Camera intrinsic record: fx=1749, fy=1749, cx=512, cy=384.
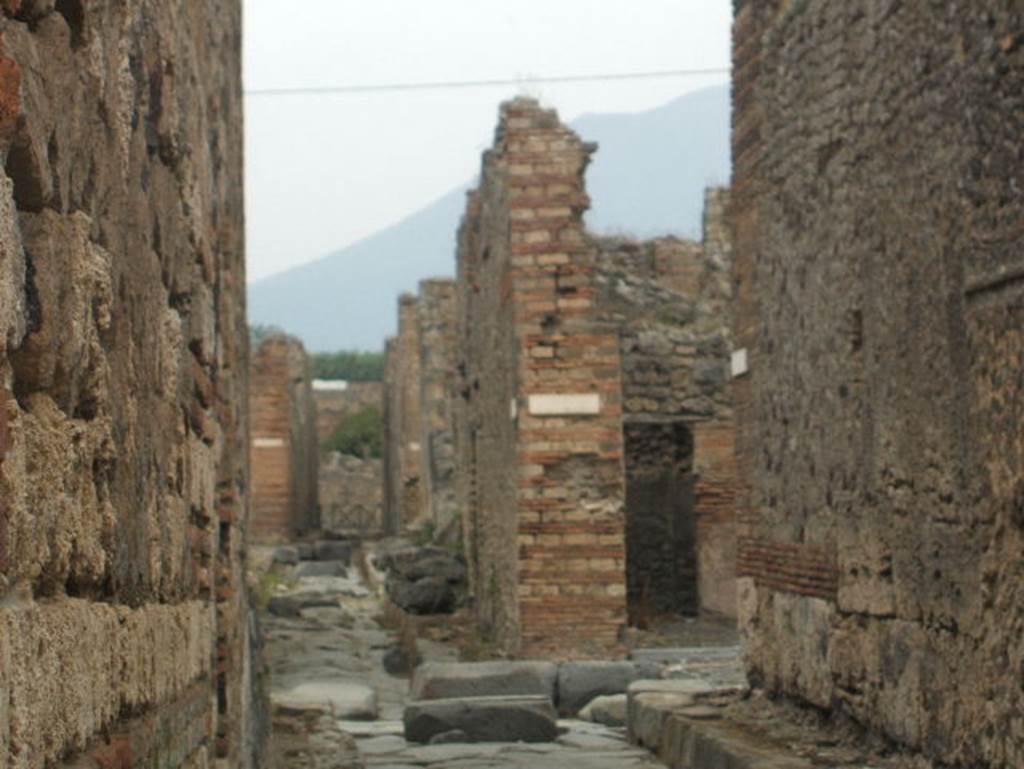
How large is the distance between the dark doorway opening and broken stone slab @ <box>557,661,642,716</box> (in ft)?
20.6

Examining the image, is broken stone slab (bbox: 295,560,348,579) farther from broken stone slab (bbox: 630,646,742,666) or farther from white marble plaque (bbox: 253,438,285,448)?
broken stone slab (bbox: 630,646,742,666)

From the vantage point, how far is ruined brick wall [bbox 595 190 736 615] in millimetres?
16391

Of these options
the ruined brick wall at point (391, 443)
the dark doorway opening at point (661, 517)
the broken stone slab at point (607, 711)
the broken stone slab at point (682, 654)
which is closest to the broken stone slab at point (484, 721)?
the broken stone slab at point (607, 711)

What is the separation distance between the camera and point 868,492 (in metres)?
6.16

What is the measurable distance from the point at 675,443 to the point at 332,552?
32.2ft

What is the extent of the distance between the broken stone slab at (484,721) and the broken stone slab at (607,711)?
2.37ft

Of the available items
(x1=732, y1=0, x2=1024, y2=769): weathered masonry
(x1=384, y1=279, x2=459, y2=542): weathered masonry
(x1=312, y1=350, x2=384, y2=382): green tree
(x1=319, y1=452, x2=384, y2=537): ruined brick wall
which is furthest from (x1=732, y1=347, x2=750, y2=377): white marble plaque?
(x1=312, y1=350, x2=384, y2=382): green tree

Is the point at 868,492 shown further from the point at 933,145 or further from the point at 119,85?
the point at 119,85

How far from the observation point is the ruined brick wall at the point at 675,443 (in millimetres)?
16391

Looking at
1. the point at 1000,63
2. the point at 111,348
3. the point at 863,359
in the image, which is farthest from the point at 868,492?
the point at 111,348

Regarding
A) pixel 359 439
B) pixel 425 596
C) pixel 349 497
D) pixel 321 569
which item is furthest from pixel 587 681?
pixel 359 439

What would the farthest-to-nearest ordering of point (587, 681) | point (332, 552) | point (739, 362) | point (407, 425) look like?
point (407, 425)
point (332, 552)
point (587, 681)
point (739, 362)

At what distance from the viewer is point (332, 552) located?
25.8 m

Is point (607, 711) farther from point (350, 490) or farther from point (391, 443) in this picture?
point (350, 490)
